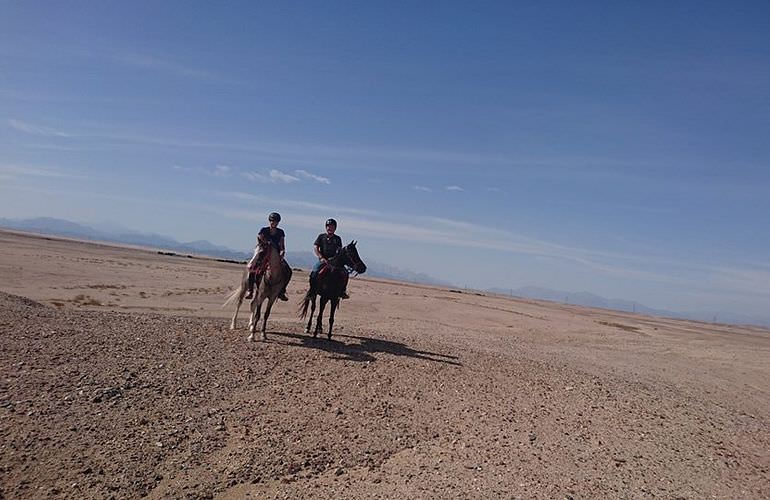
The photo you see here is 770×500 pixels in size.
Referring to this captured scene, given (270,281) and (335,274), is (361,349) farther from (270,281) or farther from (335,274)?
(270,281)

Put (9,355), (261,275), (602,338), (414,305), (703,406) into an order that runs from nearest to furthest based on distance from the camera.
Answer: (9,355), (703,406), (261,275), (602,338), (414,305)

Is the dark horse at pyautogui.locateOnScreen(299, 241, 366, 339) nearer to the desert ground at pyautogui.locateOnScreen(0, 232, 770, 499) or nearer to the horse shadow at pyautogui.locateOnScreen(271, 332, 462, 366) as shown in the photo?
the horse shadow at pyautogui.locateOnScreen(271, 332, 462, 366)

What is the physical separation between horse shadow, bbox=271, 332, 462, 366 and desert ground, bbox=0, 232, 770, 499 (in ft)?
0.34

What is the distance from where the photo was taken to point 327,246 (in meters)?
14.7

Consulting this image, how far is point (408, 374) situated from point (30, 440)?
22.5ft

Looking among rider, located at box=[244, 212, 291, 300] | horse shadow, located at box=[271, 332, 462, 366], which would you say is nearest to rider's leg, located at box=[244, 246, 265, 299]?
rider, located at box=[244, 212, 291, 300]

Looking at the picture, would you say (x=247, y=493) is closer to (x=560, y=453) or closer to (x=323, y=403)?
(x=323, y=403)

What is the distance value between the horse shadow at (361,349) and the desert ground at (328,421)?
0.10 metres

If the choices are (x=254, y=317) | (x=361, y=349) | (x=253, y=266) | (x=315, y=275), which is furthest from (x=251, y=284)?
(x=361, y=349)

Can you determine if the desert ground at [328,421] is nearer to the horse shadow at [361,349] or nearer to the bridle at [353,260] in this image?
the horse shadow at [361,349]

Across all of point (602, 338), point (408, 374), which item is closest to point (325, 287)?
point (408, 374)

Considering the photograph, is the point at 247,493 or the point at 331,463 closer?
the point at 247,493

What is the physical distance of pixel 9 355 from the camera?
8883 millimetres

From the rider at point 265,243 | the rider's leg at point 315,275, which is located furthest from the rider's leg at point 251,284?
the rider's leg at point 315,275
